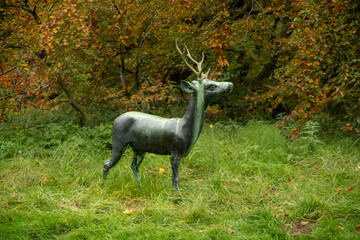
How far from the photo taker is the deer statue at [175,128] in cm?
429

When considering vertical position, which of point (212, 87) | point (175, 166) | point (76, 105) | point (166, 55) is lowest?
point (76, 105)

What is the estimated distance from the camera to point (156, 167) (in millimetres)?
5762

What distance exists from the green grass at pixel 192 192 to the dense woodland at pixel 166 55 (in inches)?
35.9

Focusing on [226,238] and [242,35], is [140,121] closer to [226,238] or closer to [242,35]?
[226,238]

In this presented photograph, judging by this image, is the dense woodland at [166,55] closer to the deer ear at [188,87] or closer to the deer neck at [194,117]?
the deer neck at [194,117]

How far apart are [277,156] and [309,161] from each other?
21.2 inches

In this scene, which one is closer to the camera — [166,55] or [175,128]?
[175,128]

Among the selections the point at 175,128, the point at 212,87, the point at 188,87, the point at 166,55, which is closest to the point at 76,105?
the point at 166,55

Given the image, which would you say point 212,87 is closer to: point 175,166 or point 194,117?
point 194,117

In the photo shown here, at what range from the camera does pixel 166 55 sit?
8523mm

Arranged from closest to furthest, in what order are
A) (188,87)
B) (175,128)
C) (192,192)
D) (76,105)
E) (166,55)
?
(188,87) → (175,128) → (192,192) → (76,105) → (166,55)

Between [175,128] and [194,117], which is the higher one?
[194,117]

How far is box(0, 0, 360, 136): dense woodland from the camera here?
6.04 metres

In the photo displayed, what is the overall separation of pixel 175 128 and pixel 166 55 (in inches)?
177
